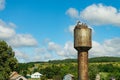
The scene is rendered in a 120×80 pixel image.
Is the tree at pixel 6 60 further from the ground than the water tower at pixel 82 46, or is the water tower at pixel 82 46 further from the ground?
the tree at pixel 6 60

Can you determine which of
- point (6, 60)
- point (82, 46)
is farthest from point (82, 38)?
point (6, 60)

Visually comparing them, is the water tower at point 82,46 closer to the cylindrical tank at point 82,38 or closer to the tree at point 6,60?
the cylindrical tank at point 82,38

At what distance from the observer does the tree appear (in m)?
66.5

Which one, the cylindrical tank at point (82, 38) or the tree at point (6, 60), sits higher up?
the tree at point (6, 60)

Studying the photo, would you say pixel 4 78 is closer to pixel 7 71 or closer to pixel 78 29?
pixel 7 71

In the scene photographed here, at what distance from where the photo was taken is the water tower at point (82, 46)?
5.46 meters

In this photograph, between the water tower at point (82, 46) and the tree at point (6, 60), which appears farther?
the tree at point (6, 60)

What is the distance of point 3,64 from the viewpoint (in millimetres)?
67312

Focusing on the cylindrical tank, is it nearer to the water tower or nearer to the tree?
the water tower

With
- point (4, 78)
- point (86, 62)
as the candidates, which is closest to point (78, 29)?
point (86, 62)

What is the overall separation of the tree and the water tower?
60707 mm

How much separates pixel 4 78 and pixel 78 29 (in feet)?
197

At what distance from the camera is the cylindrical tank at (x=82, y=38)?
5508 millimetres

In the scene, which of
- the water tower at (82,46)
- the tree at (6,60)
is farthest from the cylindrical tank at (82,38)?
the tree at (6,60)
